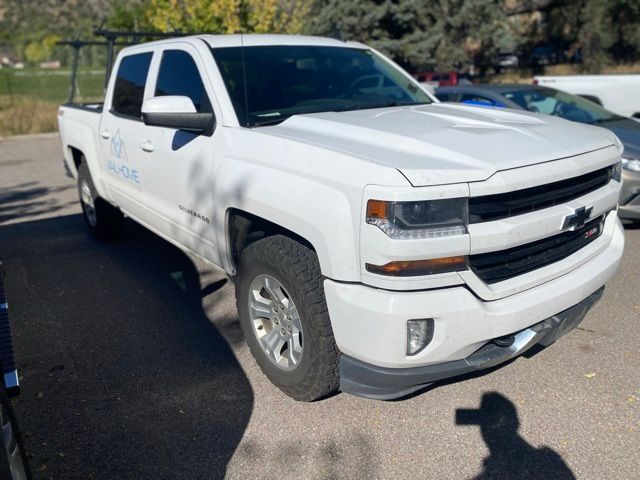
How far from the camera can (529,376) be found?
135 inches

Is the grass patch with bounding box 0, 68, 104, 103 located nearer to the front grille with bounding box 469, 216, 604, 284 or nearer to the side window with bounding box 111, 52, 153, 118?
the side window with bounding box 111, 52, 153, 118

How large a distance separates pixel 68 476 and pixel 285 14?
13.3m

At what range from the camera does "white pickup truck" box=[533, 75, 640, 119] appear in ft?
31.2

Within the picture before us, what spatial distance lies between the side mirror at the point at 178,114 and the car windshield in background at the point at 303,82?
0.21 metres

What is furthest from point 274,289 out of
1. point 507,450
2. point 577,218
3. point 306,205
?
point 577,218

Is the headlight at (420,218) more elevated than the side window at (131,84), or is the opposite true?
the side window at (131,84)

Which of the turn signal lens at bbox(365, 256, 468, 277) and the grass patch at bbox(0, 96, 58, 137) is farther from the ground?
the turn signal lens at bbox(365, 256, 468, 277)

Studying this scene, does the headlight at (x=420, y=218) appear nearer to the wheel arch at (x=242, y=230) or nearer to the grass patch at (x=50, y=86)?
the wheel arch at (x=242, y=230)

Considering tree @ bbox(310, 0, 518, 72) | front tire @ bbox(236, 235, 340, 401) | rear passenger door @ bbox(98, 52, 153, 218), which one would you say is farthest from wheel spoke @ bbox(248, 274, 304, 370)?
tree @ bbox(310, 0, 518, 72)

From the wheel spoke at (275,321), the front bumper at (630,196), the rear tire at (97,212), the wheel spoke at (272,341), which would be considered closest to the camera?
the wheel spoke at (275,321)

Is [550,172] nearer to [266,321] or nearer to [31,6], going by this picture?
[266,321]

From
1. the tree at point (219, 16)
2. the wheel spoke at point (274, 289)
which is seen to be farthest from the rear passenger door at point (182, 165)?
the tree at point (219, 16)

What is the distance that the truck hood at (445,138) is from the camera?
101 inches

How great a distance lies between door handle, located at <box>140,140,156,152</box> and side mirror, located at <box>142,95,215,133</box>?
0.70 metres
